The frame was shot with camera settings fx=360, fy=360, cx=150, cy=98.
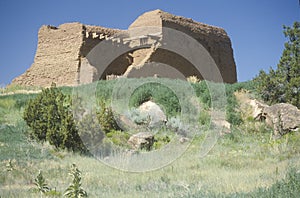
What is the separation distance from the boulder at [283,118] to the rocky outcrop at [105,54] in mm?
8731

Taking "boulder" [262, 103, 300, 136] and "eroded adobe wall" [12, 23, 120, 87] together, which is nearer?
"boulder" [262, 103, 300, 136]

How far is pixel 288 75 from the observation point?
15578mm

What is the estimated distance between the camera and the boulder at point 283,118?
43.4ft

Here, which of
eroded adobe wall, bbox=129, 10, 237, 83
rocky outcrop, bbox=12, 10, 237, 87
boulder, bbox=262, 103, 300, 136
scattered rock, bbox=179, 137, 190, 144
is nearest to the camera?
scattered rock, bbox=179, 137, 190, 144

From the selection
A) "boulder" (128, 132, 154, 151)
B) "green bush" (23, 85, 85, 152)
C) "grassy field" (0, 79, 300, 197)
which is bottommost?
"grassy field" (0, 79, 300, 197)

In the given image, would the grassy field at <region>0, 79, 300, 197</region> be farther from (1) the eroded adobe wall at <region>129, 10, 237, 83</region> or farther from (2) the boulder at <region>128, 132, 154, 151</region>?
(1) the eroded adobe wall at <region>129, 10, 237, 83</region>

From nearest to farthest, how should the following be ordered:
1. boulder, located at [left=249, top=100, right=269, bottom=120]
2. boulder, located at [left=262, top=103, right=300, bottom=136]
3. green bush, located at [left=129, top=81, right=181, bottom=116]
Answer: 1. boulder, located at [left=262, top=103, right=300, bottom=136]
2. boulder, located at [left=249, top=100, right=269, bottom=120]
3. green bush, located at [left=129, top=81, right=181, bottom=116]

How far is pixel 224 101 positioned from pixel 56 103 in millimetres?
8537

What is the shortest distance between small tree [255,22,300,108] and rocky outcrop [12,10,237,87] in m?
7.66

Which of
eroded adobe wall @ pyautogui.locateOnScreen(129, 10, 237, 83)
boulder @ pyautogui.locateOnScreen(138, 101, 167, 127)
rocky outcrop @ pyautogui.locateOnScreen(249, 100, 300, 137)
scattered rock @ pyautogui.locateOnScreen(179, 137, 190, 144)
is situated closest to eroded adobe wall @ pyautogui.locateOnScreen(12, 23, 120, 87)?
eroded adobe wall @ pyautogui.locateOnScreen(129, 10, 237, 83)

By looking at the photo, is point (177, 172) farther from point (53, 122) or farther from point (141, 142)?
point (53, 122)

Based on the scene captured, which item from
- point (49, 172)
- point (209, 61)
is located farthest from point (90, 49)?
point (49, 172)

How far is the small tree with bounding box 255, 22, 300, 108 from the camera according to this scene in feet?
49.5

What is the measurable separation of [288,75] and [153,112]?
6.10 meters
